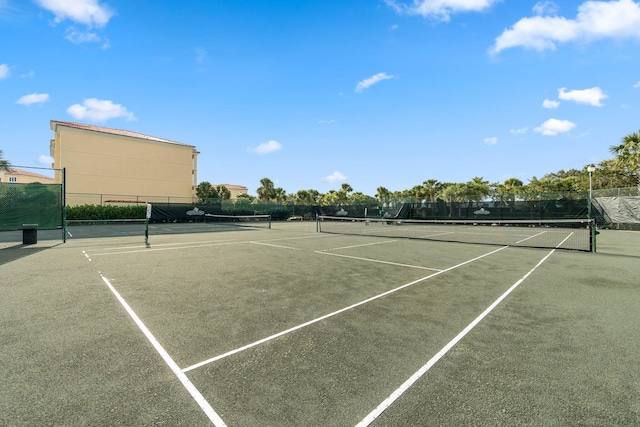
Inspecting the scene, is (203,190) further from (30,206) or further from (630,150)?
(630,150)

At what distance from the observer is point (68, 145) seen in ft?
135

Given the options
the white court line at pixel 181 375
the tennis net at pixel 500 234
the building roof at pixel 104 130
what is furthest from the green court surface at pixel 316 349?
the building roof at pixel 104 130

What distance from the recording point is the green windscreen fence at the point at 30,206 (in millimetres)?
13344

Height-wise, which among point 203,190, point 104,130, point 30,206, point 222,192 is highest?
point 104,130

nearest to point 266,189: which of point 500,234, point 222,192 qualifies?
point 222,192

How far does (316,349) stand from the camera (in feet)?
12.5

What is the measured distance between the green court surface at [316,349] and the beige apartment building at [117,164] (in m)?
38.5

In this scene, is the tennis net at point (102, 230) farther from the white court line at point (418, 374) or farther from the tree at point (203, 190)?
the tree at point (203, 190)

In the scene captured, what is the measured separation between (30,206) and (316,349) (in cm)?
1655

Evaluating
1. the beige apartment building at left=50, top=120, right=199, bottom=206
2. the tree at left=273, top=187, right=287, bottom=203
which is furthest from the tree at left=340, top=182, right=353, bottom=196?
the beige apartment building at left=50, top=120, right=199, bottom=206

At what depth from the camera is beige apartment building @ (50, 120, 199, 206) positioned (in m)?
41.2

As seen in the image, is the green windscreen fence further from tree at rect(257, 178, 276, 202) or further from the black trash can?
tree at rect(257, 178, 276, 202)

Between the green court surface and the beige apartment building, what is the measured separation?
38520 millimetres

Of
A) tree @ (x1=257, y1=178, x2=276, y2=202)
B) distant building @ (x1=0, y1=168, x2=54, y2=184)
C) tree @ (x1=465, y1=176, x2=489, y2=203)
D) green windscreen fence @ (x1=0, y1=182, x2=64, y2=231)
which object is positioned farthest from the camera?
distant building @ (x1=0, y1=168, x2=54, y2=184)
